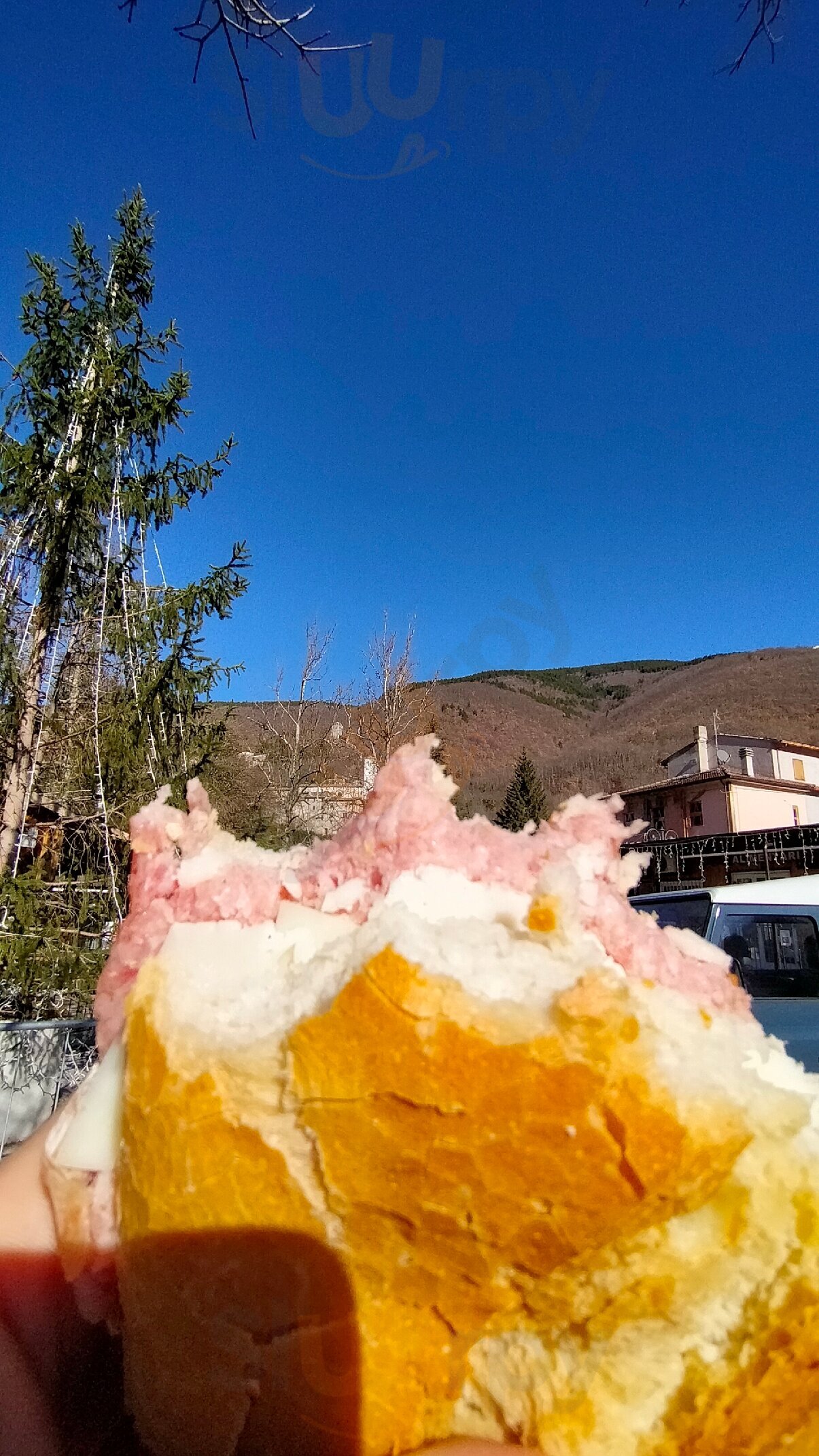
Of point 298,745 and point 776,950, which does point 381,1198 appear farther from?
point 298,745

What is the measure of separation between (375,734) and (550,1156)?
2166 cm

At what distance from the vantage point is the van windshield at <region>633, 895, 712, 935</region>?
529 centimetres

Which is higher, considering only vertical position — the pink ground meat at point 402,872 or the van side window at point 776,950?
the pink ground meat at point 402,872

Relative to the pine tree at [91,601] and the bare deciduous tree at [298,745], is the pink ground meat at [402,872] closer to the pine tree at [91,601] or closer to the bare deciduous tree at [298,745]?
the pine tree at [91,601]

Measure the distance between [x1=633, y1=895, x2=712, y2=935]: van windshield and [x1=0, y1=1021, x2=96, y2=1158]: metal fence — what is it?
3877mm

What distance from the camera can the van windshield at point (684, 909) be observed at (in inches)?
208

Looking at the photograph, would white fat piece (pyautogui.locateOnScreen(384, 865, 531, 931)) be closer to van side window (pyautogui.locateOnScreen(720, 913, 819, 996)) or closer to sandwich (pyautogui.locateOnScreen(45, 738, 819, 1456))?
sandwich (pyautogui.locateOnScreen(45, 738, 819, 1456))

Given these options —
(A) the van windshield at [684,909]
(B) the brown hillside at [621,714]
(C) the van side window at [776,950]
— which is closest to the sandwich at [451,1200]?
(A) the van windshield at [684,909]

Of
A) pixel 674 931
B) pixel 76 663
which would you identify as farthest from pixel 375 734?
pixel 674 931

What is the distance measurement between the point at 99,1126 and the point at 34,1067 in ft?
15.3

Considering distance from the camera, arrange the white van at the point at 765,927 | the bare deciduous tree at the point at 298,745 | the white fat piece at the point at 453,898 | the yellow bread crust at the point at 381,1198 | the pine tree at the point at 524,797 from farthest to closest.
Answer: the pine tree at the point at 524,797 → the bare deciduous tree at the point at 298,745 → the white van at the point at 765,927 → the white fat piece at the point at 453,898 → the yellow bread crust at the point at 381,1198

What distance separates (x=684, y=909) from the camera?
5449 mm

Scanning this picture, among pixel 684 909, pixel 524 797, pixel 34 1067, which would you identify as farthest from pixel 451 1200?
pixel 524 797

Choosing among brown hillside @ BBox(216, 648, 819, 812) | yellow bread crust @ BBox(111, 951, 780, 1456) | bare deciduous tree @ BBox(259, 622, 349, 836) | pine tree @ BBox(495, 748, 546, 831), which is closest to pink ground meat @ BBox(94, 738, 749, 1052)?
yellow bread crust @ BBox(111, 951, 780, 1456)
